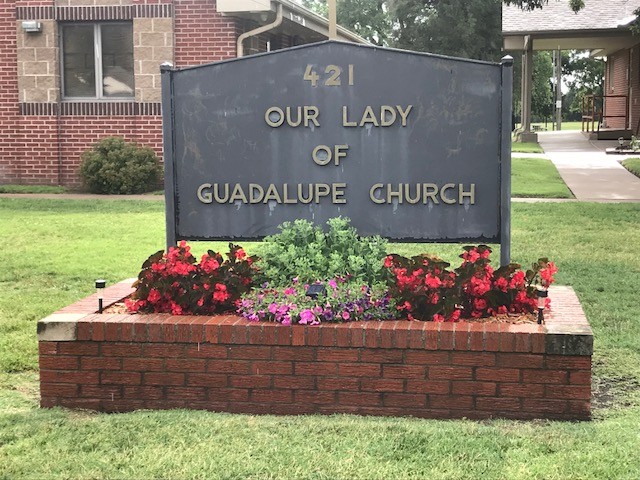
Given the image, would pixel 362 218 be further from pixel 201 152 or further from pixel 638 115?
pixel 638 115

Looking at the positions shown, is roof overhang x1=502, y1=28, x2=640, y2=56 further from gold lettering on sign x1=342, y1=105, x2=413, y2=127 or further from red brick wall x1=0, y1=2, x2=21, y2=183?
gold lettering on sign x1=342, y1=105, x2=413, y2=127

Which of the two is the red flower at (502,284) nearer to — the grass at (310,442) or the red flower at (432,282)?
the red flower at (432,282)

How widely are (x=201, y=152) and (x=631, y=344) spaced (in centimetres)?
297

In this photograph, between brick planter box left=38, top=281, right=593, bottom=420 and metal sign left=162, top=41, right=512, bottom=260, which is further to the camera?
metal sign left=162, top=41, right=512, bottom=260

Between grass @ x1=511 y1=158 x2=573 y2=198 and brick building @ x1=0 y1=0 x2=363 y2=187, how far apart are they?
208 inches

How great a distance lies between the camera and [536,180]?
1703 centimetres

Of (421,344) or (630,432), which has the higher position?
(421,344)

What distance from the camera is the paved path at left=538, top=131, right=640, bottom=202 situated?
15023mm

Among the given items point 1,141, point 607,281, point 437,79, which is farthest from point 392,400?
point 1,141

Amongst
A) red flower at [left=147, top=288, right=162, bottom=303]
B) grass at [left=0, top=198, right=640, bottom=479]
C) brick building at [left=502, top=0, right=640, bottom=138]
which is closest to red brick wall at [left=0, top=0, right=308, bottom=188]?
grass at [left=0, top=198, right=640, bottom=479]

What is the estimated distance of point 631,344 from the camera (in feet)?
19.2

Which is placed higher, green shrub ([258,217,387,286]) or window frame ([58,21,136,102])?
window frame ([58,21,136,102])

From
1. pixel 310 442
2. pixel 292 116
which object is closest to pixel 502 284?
pixel 310 442

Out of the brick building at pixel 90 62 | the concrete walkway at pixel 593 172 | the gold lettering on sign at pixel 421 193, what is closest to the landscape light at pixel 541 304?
the gold lettering on sign at pixel 421 193
